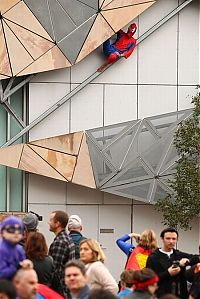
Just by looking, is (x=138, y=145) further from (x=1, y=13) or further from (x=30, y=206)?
(x=1, y=13)

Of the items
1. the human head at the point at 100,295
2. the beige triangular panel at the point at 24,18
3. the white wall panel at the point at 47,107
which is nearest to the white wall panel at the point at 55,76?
the white wall panel at the point at 47,107

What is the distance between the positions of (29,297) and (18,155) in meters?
16.9

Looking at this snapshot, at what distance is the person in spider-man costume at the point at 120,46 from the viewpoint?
Result: 27.0 m

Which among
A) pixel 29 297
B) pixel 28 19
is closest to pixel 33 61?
pixel 28 19

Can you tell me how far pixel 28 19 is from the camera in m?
25.5

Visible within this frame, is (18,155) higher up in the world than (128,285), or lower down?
higher up

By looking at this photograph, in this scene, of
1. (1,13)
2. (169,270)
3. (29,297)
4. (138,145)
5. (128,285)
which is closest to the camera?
(29,297)

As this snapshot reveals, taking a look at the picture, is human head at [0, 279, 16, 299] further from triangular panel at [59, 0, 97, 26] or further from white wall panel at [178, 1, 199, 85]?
white wall panel at [178, 1, 199, 85]

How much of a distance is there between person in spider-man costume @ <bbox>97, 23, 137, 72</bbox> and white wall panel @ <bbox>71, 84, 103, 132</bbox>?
0.58 meters

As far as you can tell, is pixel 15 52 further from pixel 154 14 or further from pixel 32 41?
pixel 154 14

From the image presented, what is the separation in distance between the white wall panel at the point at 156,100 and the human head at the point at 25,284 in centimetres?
1824

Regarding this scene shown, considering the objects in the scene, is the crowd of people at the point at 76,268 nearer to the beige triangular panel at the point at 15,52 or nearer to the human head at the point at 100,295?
the human head at the point at 100,295

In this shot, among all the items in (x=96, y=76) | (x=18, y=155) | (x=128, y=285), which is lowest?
(x=128, y=285)

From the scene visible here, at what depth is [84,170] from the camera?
86.5 feet
